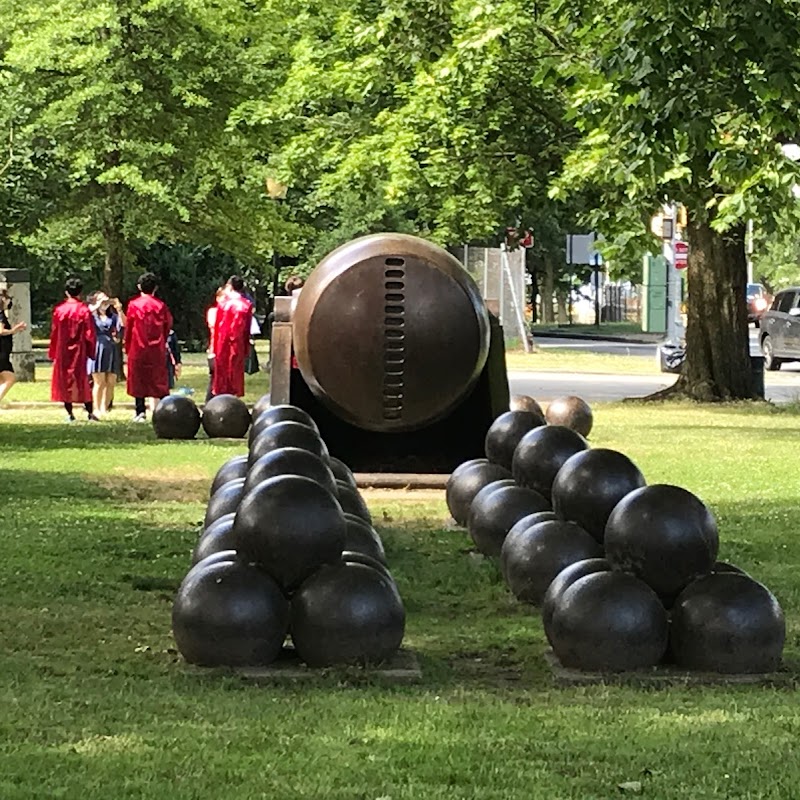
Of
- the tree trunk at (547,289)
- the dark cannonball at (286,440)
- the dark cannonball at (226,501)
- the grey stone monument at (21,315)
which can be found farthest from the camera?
the tree trunk at (547,289)

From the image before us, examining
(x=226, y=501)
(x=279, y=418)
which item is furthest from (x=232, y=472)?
(x=226, y=501)

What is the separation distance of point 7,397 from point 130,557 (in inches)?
705

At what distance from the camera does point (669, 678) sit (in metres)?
8.15

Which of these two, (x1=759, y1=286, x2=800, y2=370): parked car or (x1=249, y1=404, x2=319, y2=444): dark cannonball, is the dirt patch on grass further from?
(x1=759, y1=286, x2=800, y2=370): parked car

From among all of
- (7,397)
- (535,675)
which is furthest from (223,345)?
(535,675)

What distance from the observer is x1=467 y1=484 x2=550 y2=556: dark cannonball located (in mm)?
11641

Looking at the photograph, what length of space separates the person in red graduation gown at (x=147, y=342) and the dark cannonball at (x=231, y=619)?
51.9 feet

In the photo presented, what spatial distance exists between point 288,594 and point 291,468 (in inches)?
49.2

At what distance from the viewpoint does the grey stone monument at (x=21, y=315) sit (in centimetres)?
3331

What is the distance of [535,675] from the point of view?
8320 mm

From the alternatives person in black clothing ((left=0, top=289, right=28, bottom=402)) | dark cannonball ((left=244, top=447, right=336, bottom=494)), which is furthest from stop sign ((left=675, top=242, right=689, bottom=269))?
dark cannonball ((left=244, top=447, right=336, bottom=494))

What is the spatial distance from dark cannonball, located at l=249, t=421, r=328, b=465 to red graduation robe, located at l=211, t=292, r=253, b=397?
44.9 feet

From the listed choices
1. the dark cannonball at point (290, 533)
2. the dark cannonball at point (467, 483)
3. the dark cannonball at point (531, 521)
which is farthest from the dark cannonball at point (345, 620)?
the dark cannonball at point (467, 483)

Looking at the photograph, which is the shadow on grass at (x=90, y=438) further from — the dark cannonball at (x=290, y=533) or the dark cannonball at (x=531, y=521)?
the dark cannonball at (x=290, y=533)
